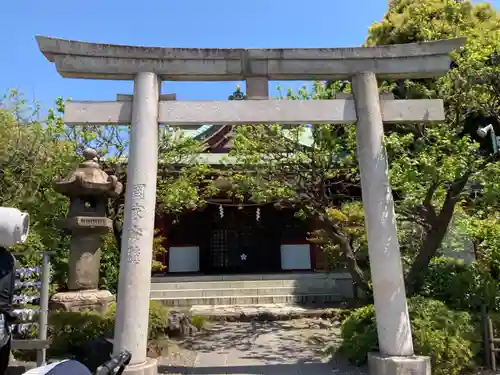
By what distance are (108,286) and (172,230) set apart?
19.7ft

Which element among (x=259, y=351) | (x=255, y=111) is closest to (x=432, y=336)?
(x=259, y=351)

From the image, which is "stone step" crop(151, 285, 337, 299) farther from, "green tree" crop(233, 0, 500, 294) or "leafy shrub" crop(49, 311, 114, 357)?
"leafy shrub" crop(49, 311, 114, 357)

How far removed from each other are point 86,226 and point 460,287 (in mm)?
7980

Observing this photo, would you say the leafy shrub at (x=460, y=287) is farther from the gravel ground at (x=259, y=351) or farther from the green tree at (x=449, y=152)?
the gravel ground at (x=259, y=351)

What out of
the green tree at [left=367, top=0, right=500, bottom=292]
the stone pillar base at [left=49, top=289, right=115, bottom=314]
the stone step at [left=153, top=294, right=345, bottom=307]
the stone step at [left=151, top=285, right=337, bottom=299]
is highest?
the green tree at [left=367, top=0, right=500, bottom=292]

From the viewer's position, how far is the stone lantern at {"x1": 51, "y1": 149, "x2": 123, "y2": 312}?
8523 millimetres

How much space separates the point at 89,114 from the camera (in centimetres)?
618

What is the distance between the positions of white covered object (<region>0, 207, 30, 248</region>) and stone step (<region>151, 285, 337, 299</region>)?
12.5m

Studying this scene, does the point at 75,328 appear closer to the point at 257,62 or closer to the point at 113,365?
the point at 257,62

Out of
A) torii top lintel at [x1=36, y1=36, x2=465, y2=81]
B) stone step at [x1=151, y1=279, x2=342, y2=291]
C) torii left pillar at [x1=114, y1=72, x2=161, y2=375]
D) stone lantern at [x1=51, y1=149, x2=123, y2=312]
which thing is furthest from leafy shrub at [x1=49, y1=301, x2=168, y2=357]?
stone step at [x1=151, y1=279, x2=342, y2=291]

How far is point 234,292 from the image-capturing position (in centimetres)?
1524

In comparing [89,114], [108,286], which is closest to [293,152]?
[89,114]

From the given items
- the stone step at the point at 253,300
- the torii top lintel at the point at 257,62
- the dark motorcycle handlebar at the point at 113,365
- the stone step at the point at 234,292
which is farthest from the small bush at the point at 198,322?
the dark motorcycle handlebar at the point at 113,365

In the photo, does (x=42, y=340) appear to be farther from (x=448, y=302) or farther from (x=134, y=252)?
(x=448, y=302)
